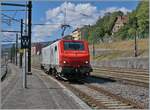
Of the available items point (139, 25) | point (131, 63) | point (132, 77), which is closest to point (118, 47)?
point (139, 25)

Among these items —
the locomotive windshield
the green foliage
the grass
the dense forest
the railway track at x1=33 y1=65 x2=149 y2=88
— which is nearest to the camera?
the railway track at x1=33 y1=65 x2=149 y2=88

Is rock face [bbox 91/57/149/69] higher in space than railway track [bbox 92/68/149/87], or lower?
higher

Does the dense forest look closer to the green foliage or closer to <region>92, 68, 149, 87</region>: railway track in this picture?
the green foliage

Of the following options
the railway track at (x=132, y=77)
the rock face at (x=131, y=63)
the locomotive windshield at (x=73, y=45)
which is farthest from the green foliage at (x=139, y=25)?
the locomotive windshield at (x=73, y=45)

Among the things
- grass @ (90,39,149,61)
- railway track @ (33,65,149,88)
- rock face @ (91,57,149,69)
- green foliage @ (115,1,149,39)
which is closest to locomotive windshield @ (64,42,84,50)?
railway track @ (33,65,149,88)

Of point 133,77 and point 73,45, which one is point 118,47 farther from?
point 73,45

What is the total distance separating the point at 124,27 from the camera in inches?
4875

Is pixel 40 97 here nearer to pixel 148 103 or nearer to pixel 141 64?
pixel 148 103

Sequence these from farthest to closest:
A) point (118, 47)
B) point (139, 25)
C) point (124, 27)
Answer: point (124, 27), point (139, 25), point (118, 47)

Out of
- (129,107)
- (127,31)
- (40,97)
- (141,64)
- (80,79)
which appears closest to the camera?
(129,107)

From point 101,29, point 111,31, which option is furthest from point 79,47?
point 111,31

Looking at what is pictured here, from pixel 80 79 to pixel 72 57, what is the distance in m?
3.31

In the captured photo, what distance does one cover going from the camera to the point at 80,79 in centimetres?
2973

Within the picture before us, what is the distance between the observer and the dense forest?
97.2m
